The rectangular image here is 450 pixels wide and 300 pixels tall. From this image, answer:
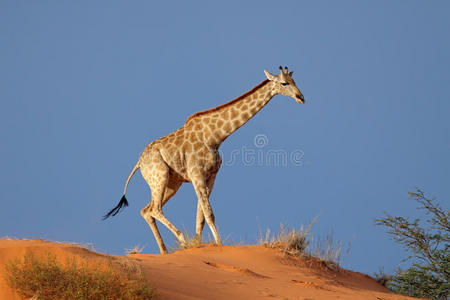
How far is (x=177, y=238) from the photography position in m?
10.1

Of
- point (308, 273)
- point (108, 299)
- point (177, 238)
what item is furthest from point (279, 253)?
point (108, 299)

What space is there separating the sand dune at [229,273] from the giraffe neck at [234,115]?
242cm

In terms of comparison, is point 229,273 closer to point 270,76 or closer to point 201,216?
point 201,216

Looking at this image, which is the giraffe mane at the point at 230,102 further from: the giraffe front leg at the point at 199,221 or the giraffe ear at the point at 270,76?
the giraffe front leg at the point at 199,221

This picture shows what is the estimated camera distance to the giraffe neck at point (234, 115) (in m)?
10.7

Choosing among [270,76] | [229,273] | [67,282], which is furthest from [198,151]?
[67,282]

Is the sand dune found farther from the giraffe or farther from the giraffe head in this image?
the giraffe head

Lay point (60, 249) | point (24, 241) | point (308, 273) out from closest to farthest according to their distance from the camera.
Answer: point (60, 249)
point (24, 241)
point (308, 273)

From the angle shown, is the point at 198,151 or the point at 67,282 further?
the point at 198,151

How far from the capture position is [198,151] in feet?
34.3

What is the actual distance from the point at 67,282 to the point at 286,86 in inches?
261

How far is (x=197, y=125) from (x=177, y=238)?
2329 mm

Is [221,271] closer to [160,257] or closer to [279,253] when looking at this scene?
[160,257]

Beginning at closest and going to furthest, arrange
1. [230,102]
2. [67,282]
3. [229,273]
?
[67,282] < [229,273] < [230,102]
